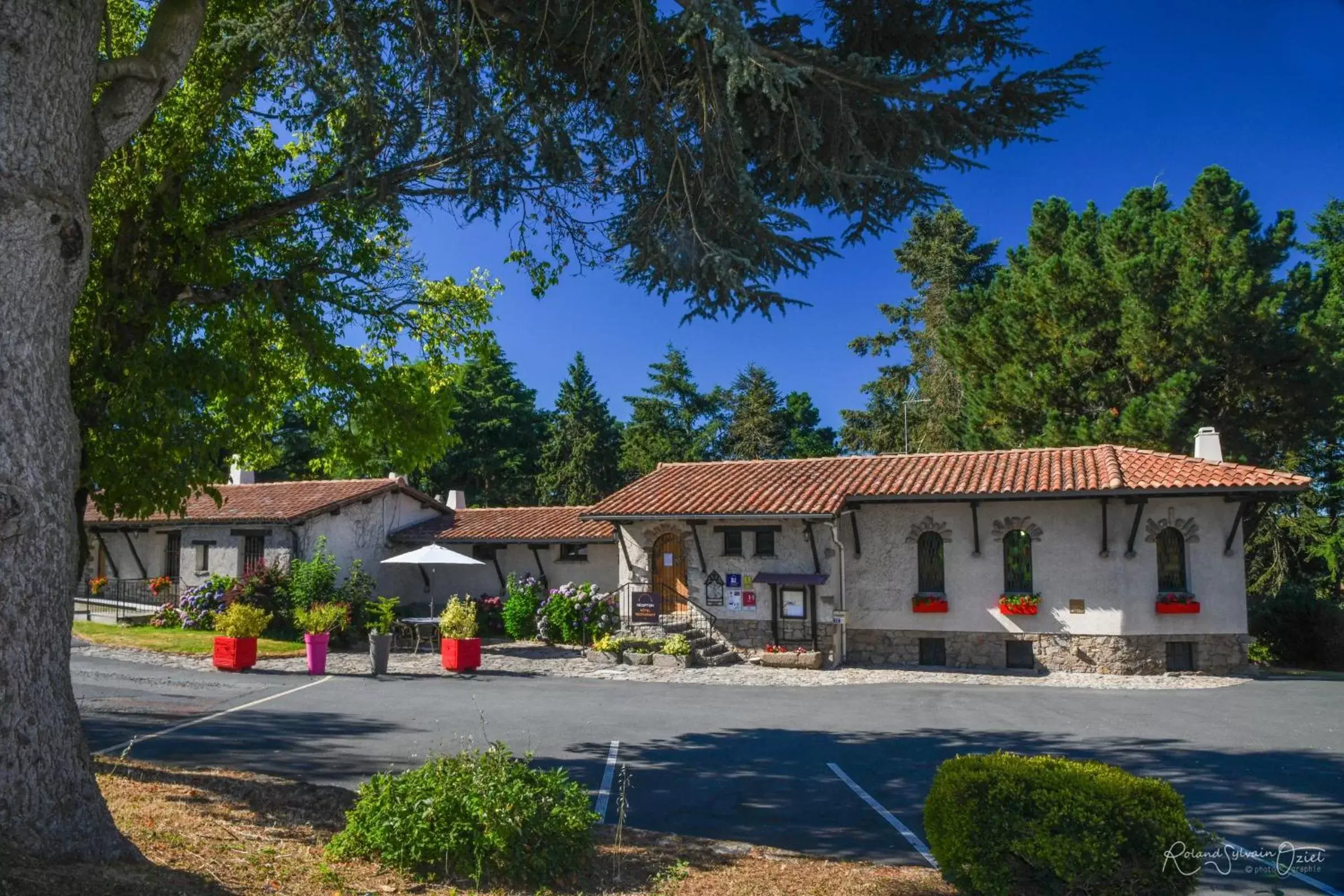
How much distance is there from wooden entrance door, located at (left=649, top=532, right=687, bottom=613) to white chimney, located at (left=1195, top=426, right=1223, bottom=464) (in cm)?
1209

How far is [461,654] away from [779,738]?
8.32 m

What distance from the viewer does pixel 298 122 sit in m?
7.84

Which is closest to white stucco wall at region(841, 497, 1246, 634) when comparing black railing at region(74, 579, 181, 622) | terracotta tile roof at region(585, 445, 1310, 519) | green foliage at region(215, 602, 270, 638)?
terracotta tile roof at region(585, 445, 1310, 519)

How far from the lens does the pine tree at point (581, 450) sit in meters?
39.3

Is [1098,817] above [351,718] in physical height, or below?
above

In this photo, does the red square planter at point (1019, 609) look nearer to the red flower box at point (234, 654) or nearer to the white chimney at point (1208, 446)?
the white chimney at point (1208, 446)

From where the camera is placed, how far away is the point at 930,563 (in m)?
19.3

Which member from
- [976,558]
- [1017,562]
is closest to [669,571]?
[976,558]

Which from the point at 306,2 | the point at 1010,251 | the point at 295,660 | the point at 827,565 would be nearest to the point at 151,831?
the point at 306,2

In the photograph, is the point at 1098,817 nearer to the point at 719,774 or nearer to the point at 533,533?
the point at 719,774

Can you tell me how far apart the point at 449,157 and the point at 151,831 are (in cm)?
668

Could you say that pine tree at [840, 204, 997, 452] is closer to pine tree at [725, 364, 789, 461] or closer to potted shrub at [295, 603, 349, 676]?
pine tree at [725, 364, 789, 461]

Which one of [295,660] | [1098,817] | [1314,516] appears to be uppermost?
[1314,516]

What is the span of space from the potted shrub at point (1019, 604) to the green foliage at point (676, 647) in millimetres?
6798
